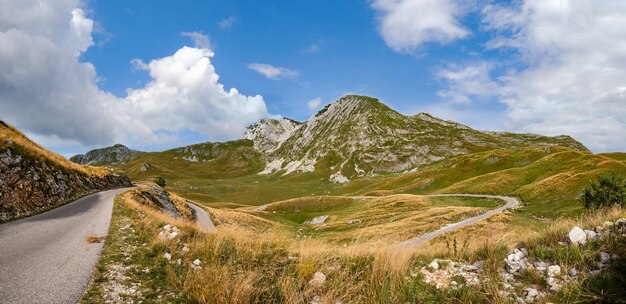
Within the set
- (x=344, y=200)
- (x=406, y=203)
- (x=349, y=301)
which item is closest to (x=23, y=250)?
(x=349, y=301)

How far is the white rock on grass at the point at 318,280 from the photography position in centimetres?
865

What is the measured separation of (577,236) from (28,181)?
41403mm

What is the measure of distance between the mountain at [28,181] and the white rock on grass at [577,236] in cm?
3166

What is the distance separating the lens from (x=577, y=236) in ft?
29.3

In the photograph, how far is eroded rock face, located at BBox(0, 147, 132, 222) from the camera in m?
25.6

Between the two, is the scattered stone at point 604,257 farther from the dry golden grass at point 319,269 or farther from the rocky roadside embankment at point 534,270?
the dry golden grass at point 319,269

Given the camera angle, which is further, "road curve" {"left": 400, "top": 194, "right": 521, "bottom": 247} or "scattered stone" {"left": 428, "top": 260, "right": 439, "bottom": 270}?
"road curve" {"left": 400, "top": 194, "right": 521, "bottom": 247}

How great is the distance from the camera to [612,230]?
28.5 ft

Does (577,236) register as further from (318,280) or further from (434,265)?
(318,280)

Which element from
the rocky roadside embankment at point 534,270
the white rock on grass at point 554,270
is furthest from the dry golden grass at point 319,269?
the white rock on grass at point 554,270

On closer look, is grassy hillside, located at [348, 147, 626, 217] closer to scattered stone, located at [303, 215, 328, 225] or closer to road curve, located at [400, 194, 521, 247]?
road curve, located at [400, 194, 521, 247]

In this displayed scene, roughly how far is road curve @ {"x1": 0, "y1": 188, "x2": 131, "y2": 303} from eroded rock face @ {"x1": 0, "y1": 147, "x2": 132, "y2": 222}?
4723 millimetres

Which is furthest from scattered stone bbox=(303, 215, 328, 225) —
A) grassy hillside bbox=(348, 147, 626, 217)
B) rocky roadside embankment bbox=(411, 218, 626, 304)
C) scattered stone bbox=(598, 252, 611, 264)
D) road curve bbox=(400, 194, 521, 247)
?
scattered stone bbox=(598, 252, 611, 264)

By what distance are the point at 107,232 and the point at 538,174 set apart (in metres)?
103
